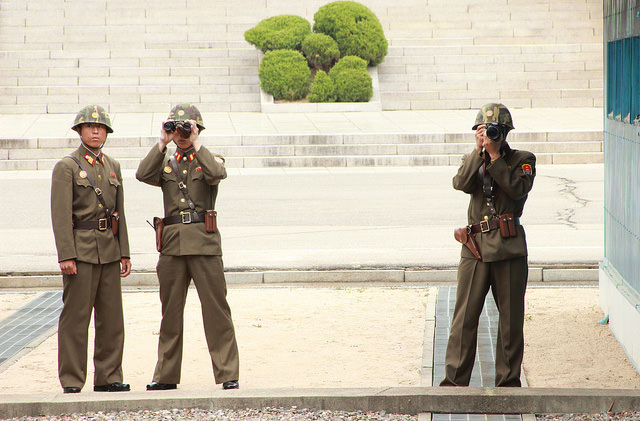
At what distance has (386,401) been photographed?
5.00 metres

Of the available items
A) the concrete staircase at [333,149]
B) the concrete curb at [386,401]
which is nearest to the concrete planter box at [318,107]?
the concrete staircase at [333,149]

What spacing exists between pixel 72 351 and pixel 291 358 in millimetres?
1615

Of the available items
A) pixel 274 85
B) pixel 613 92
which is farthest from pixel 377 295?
pixel 274 85

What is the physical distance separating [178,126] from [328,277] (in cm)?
413

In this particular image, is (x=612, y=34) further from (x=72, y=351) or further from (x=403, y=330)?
(x=72, y=351)

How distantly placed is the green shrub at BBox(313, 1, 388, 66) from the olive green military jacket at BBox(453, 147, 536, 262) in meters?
19.6

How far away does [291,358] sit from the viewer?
6.54m

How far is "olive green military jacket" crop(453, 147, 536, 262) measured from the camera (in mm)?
5246

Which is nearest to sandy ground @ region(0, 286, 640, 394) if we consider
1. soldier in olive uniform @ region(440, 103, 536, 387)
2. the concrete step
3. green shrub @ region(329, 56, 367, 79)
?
soldier in olive uniform @ region(440, 103, 536, 387)

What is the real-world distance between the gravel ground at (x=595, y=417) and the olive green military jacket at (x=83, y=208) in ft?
8.78

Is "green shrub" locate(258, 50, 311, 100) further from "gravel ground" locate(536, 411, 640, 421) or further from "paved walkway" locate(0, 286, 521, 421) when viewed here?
"gravel ground" locate(536, 411, 640, 421)

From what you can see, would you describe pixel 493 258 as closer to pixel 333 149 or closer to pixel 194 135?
pixel 194 135

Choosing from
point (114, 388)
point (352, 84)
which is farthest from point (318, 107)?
point (114, 388)

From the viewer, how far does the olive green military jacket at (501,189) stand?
5246 mm
